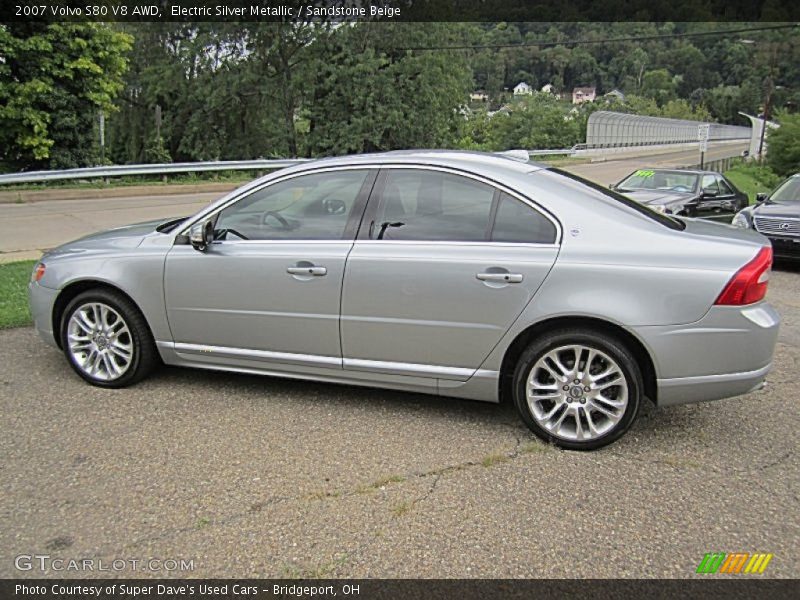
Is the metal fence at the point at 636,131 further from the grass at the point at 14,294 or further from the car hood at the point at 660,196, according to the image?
the grass at the point at 14,294

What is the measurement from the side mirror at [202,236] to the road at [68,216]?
251 inches

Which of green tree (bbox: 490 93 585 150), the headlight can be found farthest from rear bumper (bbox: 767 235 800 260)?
green tree (bbox: 490 93 585 150)

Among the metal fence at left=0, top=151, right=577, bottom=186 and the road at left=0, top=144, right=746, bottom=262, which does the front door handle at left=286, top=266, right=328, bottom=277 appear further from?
the metal fence at left=0, top=151, right=577, bottom=186

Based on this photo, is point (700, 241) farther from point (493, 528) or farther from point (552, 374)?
point (493, 528)

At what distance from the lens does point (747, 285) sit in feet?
→ 12.3

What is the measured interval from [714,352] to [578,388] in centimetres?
73

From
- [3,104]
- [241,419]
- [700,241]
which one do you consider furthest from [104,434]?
[3,104]

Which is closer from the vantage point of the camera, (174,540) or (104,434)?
(174,540)

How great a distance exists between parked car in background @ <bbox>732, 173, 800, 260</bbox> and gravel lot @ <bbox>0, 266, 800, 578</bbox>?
6.43 m

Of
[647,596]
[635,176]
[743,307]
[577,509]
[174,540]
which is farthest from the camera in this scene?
[635,176]

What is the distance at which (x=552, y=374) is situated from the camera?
13.1 feet

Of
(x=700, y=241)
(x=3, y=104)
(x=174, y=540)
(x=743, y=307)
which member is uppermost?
(x=3, y=104)

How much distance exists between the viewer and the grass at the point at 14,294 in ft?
21.2

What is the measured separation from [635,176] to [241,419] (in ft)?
37.7
